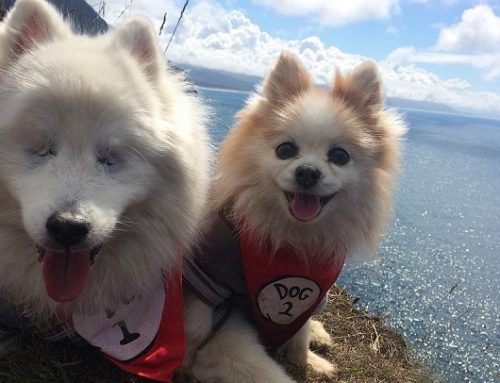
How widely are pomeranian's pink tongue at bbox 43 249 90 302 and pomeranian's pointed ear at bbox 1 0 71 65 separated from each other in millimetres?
763

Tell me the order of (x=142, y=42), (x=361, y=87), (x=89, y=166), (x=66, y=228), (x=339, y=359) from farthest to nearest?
(x=339, y=359) → (x=361, y=87) → (x=142, y=42) → (x=89, y=166) → (x=66, y=228)

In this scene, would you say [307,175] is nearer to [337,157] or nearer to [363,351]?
[337,157]

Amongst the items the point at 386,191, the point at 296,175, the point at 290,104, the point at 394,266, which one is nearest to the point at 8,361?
the point at 296,175

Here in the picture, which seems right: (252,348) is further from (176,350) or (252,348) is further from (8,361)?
(8,361)

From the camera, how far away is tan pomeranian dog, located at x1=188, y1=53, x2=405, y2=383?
2420mm

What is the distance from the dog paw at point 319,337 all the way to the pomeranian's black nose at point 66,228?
6.67ft

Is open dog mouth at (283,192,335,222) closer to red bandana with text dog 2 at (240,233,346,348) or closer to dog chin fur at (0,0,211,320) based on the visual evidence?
red bandana with text dog 2 at (240,233,346,348)

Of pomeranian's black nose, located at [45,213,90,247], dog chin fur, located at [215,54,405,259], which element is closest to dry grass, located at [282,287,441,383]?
dog chin fur, located at [215,54,405,259]

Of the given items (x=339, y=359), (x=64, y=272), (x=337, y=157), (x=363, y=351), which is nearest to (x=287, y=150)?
(x=337, y=157)

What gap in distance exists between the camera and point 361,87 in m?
2.76

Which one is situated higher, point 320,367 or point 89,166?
point 89,166

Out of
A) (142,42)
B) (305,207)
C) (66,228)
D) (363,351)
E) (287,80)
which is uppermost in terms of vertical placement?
(142,42)

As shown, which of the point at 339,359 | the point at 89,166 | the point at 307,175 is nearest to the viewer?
the point at 89,166

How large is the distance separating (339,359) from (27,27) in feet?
8.50
